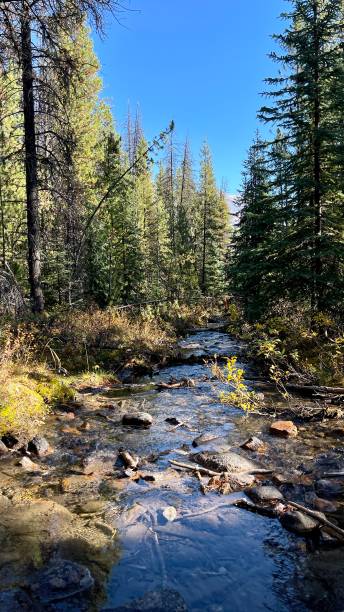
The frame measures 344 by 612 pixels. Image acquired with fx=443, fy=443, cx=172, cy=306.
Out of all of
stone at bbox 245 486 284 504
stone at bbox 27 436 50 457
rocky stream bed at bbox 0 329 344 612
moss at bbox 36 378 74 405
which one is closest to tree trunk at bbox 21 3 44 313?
moss at bbox 36 378 74 405

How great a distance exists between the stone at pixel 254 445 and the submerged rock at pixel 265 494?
1542mm

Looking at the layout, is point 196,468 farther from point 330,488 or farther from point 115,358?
point 115,358

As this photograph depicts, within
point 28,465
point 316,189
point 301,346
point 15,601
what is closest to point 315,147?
point 316,189

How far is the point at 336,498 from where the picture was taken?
19.7 feet

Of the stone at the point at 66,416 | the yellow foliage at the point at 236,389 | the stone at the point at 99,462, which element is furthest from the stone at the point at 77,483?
the yellow foliage at the point at 236,389

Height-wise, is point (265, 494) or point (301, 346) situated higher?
point (301, 346)

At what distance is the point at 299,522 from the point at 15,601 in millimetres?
3176

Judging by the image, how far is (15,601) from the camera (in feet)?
12.9

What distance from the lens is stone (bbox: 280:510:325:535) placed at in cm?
517

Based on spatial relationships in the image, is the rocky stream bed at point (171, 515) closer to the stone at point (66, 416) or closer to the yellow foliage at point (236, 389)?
the stone at point (66, 416)

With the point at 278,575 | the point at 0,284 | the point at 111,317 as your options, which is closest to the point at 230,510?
the point at 278,575

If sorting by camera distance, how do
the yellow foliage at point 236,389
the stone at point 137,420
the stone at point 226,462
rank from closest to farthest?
1. the stone at point 226,462
2. the yellow foliage at point 236,389
3. the stone at point 137,420

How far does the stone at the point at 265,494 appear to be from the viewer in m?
5.97

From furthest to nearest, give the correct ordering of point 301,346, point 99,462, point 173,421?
point 301,346, point 173,421, point 99,462
